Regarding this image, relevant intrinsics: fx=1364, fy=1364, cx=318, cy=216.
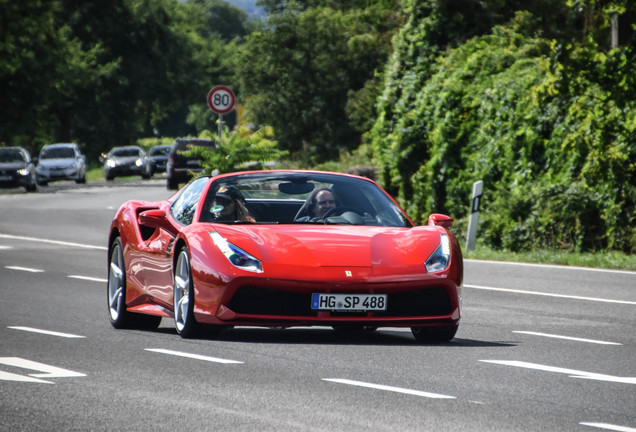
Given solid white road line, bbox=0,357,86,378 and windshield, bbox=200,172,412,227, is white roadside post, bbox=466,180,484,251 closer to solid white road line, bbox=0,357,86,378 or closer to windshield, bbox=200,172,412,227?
windshield, bbox=200,172,412,227

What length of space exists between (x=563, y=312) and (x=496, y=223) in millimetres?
9192

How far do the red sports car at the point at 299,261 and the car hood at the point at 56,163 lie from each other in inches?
1912

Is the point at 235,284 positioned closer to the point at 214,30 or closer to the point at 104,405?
the point at 104,405

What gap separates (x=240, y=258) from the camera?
937 centimetres

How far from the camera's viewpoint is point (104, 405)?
22.6 ft

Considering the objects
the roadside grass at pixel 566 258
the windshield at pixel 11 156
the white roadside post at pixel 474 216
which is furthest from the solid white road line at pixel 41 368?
the windshield at pixel 11 156

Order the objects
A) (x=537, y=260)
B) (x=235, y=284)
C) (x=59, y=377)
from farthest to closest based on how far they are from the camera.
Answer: (x=537, y=260) → (x=235, y=284) → (x=59, y=377)

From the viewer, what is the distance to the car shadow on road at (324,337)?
32.7 feet

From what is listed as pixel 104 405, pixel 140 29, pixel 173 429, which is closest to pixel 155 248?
pixel 104 405

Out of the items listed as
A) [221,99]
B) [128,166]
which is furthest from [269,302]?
[128,166]

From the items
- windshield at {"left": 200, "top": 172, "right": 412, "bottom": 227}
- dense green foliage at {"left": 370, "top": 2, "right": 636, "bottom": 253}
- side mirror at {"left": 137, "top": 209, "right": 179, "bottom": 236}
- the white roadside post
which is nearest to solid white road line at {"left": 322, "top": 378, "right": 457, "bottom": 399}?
windshield at {"left": 200, "top": 172, "right": 412, "bottom": 227}

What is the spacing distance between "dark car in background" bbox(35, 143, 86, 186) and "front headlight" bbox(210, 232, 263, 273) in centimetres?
4980

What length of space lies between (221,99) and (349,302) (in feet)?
66.0

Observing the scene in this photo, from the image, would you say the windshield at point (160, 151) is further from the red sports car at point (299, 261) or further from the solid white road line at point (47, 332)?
the red sports car at point (299, 261)
